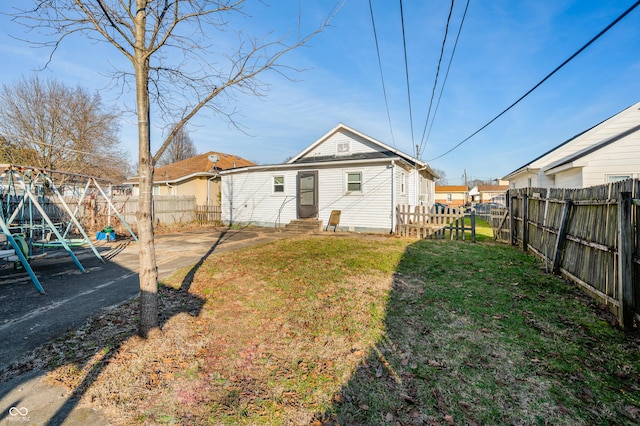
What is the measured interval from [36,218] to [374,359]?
15033 millimetres

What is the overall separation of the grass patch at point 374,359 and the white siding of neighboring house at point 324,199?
24.5 feet

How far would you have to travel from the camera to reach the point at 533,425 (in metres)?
2.11

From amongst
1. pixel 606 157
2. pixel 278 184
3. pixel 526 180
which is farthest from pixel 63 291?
pixel 526 180

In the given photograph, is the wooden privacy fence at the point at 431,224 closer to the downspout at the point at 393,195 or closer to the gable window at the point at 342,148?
the downspout at the point at 393,195

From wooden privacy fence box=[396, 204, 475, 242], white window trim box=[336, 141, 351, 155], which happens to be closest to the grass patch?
wooden privacy fence box=[396, 204, 475, 242]

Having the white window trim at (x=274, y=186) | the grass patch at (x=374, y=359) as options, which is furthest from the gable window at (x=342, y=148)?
the grass patch at (x=374, y=359)

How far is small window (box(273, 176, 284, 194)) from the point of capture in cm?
1522

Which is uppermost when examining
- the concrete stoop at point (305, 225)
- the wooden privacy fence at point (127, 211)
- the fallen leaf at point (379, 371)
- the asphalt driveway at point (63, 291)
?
the wooden privacy fence at point (127, 211)

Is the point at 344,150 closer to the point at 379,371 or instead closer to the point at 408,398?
the point at 379,371

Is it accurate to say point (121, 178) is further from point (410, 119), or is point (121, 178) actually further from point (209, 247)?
point (410, 119)

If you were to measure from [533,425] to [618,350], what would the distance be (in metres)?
1.96

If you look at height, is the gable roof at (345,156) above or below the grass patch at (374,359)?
above

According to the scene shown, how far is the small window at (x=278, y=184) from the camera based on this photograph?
599 inches

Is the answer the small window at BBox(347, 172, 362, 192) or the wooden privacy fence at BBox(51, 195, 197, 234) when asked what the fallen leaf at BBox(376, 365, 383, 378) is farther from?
the wooden privacy fence at BBox(51, 195, 197, 234)
